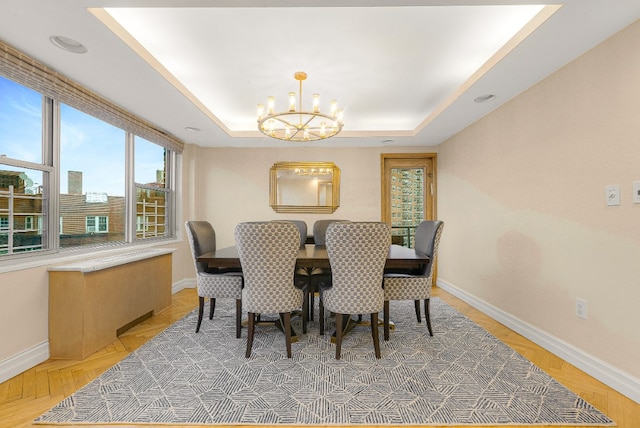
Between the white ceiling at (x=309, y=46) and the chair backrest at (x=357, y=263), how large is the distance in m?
1.33

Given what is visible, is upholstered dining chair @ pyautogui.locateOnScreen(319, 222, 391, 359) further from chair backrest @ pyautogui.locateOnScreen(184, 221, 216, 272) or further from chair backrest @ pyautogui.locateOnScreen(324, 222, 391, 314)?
chair backrest @ pyautogui.locateOnScreen(184, 221, 216, 272)

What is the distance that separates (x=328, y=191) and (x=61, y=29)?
339cm

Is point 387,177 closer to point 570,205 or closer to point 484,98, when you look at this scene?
point 484,98

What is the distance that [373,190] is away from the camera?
461 centimetres

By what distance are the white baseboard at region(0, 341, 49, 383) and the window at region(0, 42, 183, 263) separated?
679mm

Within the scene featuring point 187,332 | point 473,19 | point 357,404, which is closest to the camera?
point 357,404

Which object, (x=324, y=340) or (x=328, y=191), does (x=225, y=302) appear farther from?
(x=328, y=191)

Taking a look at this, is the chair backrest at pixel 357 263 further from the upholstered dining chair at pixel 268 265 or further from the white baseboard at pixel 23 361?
the white baseboard at pixel 23 361

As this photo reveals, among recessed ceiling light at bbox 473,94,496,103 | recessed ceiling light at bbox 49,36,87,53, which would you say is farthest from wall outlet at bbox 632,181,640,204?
recessed ceiling light at bbox 49,36,87,53

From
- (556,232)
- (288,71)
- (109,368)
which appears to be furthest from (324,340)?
(288,71)

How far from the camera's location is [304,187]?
15.1ft

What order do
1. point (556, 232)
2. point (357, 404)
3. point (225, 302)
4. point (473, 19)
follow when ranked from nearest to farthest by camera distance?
point (357, 404)
point (473, 19)
point (556, 232)
point (225, 302)

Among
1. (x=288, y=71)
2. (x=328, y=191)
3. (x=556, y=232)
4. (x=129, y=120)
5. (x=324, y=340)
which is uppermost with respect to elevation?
(x=288, y=71)

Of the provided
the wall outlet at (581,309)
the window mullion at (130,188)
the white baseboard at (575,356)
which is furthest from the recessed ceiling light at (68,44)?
the white baseboard at (575,356)
